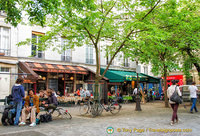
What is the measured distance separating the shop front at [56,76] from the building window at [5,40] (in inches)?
56.8

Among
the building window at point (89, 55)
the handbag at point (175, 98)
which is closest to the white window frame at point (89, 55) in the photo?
the building window at point (89, 55)

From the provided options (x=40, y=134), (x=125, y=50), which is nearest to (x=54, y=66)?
(x=125, y=50)

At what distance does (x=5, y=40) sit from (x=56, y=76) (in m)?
5.31

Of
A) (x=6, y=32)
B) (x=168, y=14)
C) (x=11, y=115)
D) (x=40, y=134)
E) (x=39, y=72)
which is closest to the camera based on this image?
(x=40, y=134)

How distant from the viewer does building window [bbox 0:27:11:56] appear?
16.0 meters

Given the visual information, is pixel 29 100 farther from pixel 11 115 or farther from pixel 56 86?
pixel 56 86

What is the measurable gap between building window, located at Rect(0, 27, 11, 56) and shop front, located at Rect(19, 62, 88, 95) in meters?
1.44

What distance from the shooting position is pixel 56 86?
19.1 meters

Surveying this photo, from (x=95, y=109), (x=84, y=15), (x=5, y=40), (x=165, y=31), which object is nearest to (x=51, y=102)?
(x=95, y=109)

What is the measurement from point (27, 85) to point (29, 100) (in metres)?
9.12

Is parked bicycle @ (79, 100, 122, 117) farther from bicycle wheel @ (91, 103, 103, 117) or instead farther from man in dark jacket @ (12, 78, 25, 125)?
man in dark jacket @ (12, 78, 25, 125)

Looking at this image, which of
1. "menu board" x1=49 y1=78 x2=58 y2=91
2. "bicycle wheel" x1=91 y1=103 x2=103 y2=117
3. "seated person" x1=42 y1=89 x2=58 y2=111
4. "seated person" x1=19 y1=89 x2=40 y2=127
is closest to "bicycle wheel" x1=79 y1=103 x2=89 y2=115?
"bicycle wheel" x1=91 y1=103 x2=103 y2=117

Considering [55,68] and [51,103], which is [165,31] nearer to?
[51,103]

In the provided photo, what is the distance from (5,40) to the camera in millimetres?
16281
